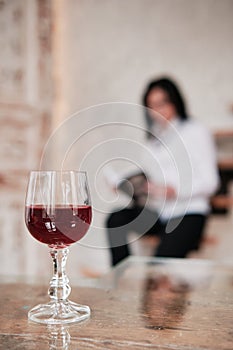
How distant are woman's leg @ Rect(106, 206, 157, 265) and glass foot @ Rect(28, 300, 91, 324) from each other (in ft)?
5.22

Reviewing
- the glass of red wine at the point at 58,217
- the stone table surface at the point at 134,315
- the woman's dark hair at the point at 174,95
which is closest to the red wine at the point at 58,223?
the glass of red wine at the point at 58,217

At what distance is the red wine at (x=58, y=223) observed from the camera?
69 cm

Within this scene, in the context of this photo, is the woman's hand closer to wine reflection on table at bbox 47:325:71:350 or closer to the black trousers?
the black trousers

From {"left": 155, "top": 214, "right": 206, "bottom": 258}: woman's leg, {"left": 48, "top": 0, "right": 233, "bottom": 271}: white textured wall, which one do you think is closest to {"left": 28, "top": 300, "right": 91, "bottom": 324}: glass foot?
{"left": 155, "top": 214, "right": 206, "bottom": 258}: woman's leg

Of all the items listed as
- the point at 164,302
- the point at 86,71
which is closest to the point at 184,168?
the point at 86,71

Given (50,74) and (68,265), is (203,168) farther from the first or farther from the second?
(68,265)

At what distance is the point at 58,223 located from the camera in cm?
69

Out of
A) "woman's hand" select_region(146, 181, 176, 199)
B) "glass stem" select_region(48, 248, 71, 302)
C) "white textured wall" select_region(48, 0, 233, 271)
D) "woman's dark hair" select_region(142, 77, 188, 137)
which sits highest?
"white textured wall" select_region(48, 0, 233, 271)

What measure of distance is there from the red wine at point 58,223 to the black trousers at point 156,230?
5.06ft

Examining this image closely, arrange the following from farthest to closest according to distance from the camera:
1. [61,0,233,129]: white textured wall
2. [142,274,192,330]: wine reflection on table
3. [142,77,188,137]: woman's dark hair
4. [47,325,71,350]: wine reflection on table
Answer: [61,0,233,129]: white textured wall < [142,77,188,137]: woman's dark hair < [142,274,192,330]: wine reflection on table < [47,325,71,350]: wine reflection on table

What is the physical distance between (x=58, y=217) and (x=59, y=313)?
0.43 feet

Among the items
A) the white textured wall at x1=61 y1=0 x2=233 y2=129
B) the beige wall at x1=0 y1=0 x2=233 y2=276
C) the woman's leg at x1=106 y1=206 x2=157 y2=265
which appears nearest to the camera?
the woman's leg at x1=106 y1=206 x2=157 y2=265

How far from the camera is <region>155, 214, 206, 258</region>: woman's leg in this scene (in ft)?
7.25

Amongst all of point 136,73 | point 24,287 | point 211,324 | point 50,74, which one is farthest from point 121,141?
point 211,324
